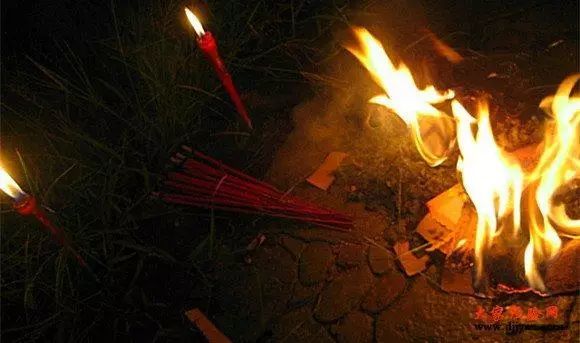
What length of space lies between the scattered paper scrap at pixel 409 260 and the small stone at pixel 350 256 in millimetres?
251

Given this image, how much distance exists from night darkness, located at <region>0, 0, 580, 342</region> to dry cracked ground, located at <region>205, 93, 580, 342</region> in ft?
0.04

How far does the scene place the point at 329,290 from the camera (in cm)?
329

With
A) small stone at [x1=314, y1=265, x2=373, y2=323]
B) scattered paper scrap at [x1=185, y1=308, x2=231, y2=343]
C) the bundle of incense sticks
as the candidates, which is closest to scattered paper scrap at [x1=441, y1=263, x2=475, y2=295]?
small stone at [x1=314, y1=265, x2=373, y2=323]

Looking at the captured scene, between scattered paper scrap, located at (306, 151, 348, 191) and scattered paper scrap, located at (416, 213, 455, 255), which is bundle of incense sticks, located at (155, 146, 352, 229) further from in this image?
scattered paper scrap, located at (416, 213, 455, 255)

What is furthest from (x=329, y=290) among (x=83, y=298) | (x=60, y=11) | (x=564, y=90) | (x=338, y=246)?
(x=60, y=11)

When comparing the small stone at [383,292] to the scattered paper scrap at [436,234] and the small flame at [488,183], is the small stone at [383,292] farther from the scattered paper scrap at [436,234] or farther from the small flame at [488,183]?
the small flame at [488,183]

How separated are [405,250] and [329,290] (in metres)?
0.58

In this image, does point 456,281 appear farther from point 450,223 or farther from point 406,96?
point 406,96

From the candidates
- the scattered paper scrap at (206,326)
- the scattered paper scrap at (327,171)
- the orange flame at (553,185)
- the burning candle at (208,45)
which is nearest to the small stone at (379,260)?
the scattered paper scrap at (327,171)

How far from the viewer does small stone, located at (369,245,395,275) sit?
322 centimetres

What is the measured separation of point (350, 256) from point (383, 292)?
0.35 metres

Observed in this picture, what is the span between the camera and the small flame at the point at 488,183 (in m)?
2.87

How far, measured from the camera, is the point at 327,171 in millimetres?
3820

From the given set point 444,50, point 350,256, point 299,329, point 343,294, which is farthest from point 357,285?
point 444,50
